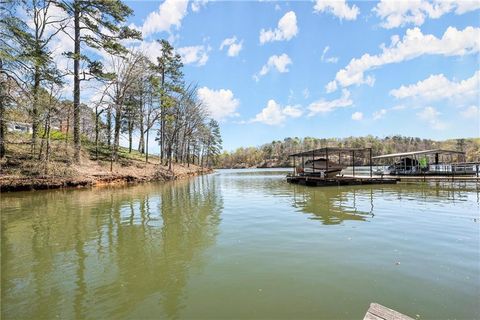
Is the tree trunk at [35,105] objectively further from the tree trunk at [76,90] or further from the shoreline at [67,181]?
the shoreline at [67,181]

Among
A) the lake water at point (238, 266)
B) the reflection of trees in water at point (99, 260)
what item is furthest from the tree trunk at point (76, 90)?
the lake water at point (238, 266)

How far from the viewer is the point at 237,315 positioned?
12.4 ft

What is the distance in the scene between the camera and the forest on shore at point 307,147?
322 feet

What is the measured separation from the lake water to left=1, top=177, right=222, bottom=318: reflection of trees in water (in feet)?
0.09

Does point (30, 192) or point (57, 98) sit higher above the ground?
point (57, 98)

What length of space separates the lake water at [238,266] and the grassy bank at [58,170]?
1075 cm

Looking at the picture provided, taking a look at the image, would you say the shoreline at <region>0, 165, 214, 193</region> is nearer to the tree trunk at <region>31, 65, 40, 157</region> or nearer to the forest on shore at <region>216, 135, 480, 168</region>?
the tree trunk at <region>31, 65, 40, 157</region>

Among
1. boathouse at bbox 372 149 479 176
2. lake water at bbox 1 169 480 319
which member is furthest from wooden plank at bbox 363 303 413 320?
boathouse at bbox 372 149 479 176

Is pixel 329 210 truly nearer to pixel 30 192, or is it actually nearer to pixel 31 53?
pixel 30 192

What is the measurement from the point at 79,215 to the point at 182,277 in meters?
7.91

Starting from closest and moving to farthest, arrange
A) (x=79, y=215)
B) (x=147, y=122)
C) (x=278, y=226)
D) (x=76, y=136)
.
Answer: (x=278, y=226) < (x=79, y=215) < (x=76, y=136) < (x=147, y=122)

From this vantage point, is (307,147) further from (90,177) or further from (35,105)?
(35,105)

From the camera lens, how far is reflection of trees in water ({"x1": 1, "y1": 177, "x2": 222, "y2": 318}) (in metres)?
4.13

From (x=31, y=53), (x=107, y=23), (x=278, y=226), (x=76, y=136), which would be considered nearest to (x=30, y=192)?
(x=76, y=136)
